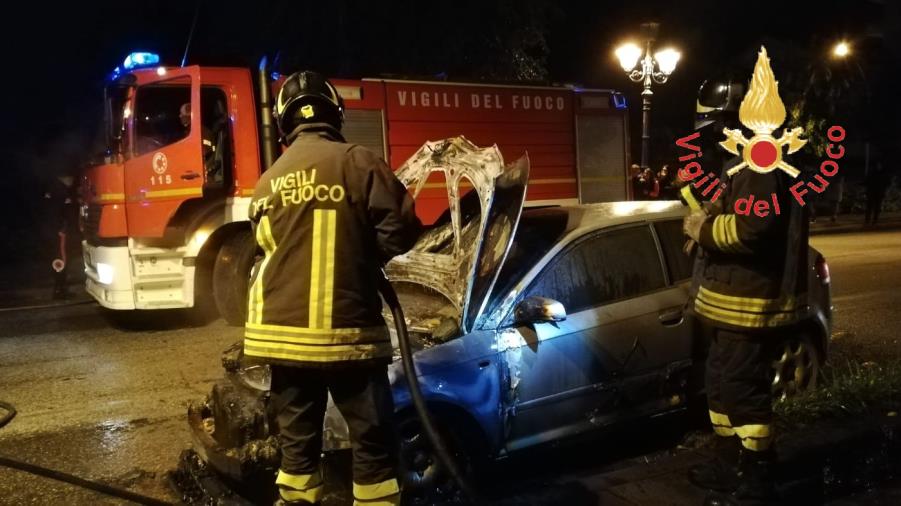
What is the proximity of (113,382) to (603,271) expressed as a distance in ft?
13.8

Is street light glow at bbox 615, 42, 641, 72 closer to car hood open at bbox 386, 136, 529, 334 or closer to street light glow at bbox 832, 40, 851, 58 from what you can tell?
car hood open at bbox 386, 136, 529, 334

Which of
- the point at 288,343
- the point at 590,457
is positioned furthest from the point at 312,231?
the point at 590,457

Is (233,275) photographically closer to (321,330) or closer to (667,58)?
(321,330)

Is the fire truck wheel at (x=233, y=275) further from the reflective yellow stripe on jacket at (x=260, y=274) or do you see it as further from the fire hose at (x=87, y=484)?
the reflective yellow stripe on jacket at (x=260, y=274)

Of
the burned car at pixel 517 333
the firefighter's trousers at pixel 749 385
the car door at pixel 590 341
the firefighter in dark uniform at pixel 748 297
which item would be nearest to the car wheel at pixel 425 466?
the burned car at pixel 517 333

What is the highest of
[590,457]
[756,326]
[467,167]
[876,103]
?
[876,103]

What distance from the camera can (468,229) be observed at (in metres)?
4.06

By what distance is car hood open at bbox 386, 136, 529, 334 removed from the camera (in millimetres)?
3590

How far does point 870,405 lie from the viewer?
4324mm

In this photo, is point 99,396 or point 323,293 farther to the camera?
point 99,396

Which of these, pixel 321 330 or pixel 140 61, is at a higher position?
pixel 140 61

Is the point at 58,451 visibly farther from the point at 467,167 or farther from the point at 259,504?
the point at 467,167

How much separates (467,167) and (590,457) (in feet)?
6.24

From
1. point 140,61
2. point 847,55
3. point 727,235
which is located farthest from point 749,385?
point 847,55
